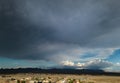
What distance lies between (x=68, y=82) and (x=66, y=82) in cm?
152

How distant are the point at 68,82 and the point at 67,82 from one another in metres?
0.76

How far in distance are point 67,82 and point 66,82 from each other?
30.0 inches

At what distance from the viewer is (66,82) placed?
79875 mm

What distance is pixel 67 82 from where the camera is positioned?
260 feet

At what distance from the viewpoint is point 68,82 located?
7850 centimetres
